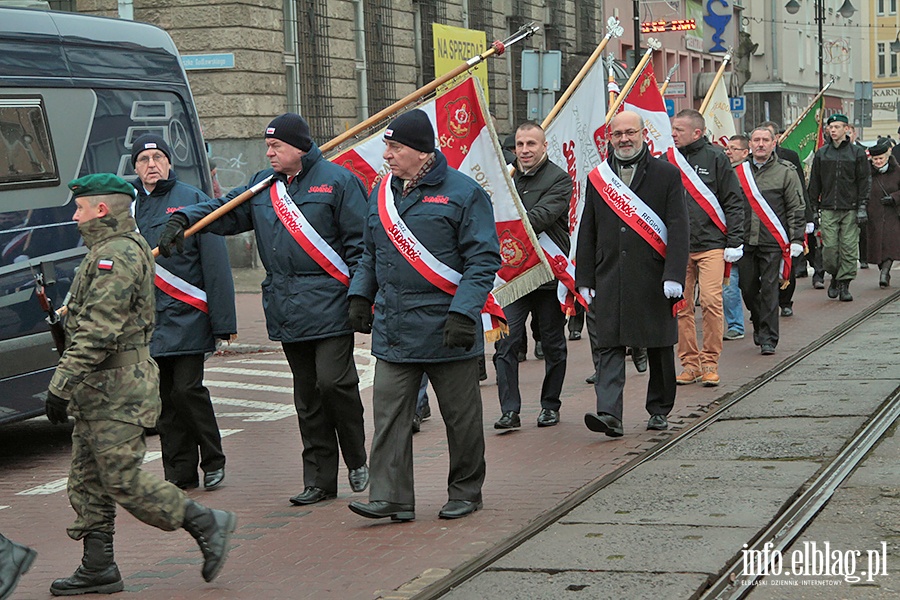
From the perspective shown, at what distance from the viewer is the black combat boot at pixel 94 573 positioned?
6266mm

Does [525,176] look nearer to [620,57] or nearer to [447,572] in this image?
[447,572]

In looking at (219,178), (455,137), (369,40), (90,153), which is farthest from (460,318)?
(369,40)

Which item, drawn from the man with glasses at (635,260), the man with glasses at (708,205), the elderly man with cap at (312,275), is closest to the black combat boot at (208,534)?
the elderly man with cap at (312,275)

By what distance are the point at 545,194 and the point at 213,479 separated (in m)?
3.16

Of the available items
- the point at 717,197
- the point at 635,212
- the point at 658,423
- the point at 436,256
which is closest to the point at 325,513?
the point at 436,256

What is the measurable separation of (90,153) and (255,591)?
5174mm

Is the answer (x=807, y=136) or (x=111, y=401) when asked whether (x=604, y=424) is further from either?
(x=807, y=136)

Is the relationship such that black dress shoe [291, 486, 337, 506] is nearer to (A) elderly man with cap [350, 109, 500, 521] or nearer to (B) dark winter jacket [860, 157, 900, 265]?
(A) elderly man with cap [350, 109, 500, 521]

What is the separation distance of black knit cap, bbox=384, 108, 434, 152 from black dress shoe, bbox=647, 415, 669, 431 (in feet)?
9.90

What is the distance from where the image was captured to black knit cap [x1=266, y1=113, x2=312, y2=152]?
25.6 ft

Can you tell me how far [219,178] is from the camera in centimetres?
2381

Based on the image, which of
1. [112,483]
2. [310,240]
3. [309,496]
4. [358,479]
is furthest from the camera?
[358,479]

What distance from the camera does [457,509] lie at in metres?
7.36

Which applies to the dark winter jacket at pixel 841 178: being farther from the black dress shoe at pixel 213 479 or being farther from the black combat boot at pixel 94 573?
the black combat boot at pixel 94 573
